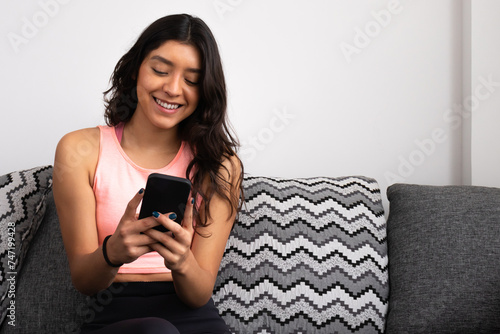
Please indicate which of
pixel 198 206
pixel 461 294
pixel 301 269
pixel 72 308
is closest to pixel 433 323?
pixel 461 294

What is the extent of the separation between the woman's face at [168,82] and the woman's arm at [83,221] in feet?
0.59

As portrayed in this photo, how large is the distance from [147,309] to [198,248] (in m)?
0.19

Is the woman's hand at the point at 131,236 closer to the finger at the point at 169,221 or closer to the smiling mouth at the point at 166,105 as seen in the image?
the finger at the point at 169,221

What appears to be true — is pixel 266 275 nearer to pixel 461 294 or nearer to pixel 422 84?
pixel 461 294

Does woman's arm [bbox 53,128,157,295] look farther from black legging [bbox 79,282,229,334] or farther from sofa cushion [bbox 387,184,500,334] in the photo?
sofa cushion [bbox 387,184,500,334]

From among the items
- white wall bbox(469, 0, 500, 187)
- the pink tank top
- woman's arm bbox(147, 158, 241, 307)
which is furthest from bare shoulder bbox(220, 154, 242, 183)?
white wall bbox(469, 0, 500, 187)

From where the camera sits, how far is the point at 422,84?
1891mm

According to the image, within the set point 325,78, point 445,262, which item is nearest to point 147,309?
point 445,262

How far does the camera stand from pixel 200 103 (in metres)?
1.31

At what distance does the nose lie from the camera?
1187mm

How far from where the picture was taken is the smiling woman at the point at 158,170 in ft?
3.64

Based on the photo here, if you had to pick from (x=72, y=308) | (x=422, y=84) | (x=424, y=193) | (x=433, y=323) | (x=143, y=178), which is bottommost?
(x=433, y=323)

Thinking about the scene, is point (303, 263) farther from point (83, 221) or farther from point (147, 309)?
point (83, 221)

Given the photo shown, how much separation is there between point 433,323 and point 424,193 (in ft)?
1.27
